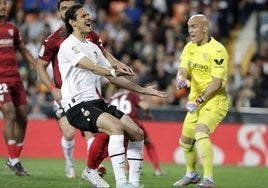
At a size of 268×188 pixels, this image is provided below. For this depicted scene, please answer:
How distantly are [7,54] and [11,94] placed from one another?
661 mm

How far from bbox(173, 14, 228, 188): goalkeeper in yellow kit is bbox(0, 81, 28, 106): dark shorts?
2.95m

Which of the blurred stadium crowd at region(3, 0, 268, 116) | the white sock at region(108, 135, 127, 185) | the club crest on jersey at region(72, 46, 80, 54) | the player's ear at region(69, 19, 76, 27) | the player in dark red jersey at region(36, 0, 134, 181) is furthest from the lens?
the blurred stadium crowd at region(3, 0, 268, 116)

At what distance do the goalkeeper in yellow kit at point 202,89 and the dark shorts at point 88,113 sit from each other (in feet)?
5.88

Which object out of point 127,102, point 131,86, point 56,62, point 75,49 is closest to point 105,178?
point 56,62

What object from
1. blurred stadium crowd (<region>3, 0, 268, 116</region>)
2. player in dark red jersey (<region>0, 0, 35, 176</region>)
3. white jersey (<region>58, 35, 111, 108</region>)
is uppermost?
white jersey (<region>58, 35, 111, 108</region>)

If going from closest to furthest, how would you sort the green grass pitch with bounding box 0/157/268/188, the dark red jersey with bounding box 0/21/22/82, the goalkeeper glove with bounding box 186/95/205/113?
the green grass pitch with bounding box 0/157/268/188, the goalkeeper glove with bounding box 186/95/205/113, the dark red jersey with bounding box 0/21/22/82

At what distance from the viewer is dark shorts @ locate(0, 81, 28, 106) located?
1395 cm

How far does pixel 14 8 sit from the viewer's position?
25438 millimetres

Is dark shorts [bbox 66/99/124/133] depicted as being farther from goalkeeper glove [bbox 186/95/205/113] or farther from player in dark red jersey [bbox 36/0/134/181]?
goalkeeper glove [bbox 186/95/205/113]

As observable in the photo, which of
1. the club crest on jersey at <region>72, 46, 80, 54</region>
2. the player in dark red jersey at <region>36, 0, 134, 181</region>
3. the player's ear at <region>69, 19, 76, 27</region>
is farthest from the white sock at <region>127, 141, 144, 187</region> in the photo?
the player's ear at <region>69, 19, 76, 27</region>

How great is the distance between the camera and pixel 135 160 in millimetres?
10797

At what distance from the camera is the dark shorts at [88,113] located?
10500 millimetres

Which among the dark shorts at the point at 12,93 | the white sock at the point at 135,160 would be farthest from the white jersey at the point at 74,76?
the dark shorts at the point at 12,93

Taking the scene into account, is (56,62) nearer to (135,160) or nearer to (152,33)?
(135,160)
